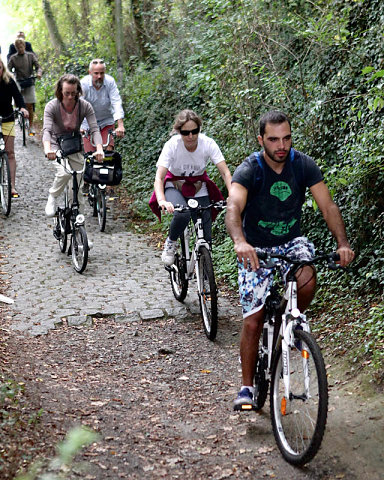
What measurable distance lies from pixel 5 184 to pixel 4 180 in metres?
0.08

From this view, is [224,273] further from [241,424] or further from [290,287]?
[290,287]

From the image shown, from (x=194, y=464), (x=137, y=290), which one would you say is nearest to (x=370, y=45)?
(x=137, y=290)

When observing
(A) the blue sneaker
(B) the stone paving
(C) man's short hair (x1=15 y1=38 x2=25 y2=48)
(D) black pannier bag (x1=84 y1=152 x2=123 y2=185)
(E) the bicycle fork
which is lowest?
(B) the stone paving

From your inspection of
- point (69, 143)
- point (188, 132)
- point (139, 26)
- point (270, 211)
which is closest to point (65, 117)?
point (69, 143)

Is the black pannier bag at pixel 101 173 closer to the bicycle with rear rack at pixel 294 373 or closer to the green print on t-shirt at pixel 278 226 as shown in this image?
the green print on t-shirt at pixel 278 226

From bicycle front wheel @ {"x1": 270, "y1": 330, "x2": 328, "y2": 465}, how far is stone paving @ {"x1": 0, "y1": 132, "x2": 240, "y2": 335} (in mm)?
3283

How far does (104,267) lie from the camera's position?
9539 mm

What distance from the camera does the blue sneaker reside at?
471 centimetres

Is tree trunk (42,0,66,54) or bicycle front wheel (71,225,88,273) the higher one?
tree trunk (42,0,66,54)

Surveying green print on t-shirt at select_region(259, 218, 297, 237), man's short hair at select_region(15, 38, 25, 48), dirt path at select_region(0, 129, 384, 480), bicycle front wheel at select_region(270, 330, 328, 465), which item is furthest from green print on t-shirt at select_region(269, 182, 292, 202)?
man's short hair at select_region(15, 38, 25, 48)

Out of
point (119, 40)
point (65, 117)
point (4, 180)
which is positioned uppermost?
point (119, 40)

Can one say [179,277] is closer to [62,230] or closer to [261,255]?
[62,230]

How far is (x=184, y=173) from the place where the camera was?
23.5 feet

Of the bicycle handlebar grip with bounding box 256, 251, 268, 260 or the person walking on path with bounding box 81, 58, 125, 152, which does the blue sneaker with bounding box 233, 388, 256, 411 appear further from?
the person walking on path with bounding box 81, 58, 125, 152
